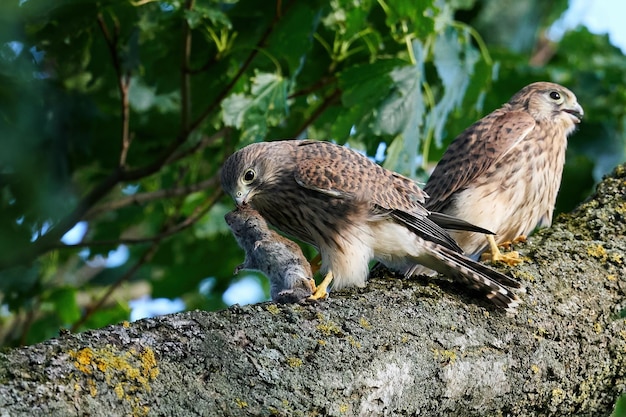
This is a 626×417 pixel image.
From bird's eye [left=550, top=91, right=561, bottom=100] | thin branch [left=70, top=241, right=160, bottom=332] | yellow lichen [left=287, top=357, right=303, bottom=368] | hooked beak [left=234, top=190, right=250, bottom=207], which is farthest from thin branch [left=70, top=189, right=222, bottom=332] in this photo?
yellow lichen [left=287, top=357, right=303, bottom=368]

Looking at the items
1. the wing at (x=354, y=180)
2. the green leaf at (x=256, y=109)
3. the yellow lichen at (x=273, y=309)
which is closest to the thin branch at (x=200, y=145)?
the green leaf at (x=256, y=109)

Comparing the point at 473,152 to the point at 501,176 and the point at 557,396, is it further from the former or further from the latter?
the point at 557,396

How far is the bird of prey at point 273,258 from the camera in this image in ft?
10.9

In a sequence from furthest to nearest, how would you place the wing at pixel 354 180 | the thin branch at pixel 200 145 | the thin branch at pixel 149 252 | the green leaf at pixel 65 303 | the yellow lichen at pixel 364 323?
the green leaf at pixel 65 303
the thin branch at pixel 149 252
the thin branch at pixel 200 145
the wing at pixel 354 180
the yellow lichen at pixel 364 323

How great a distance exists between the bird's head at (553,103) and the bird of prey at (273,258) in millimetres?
2081

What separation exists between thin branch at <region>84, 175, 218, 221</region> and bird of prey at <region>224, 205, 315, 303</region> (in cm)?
99

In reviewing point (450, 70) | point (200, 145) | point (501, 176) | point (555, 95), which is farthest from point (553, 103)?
point (200, 145)

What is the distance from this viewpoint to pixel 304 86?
5.16m

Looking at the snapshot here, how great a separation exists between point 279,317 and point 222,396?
41 cm

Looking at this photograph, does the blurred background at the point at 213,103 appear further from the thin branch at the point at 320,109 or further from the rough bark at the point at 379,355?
the rough bark at the point at 379,355

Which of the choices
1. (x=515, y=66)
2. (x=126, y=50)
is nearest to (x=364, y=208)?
(x=126, y=50)

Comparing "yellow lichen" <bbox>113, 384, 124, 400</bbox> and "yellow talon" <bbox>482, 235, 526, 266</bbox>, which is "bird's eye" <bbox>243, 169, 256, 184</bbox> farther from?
"yellow lichen" <bbox>113, 384, 124, 400</bbox>

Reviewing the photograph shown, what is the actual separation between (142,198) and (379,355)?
2.80 metres

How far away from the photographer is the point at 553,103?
17.6 feet
